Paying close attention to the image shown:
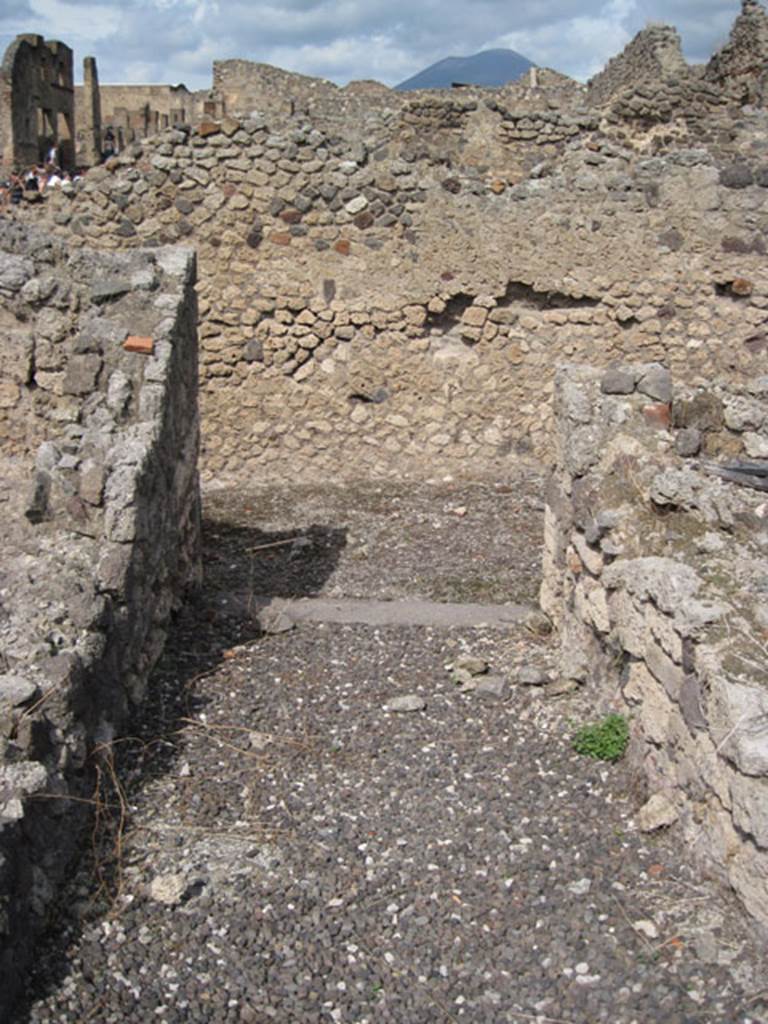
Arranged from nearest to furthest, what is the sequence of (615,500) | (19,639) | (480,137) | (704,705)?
1. (704,705)
2. (19,639)
3. (615,500)
4. (480,137)

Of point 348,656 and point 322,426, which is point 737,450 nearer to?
point 348,656

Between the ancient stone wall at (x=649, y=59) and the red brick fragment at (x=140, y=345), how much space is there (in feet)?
37.8

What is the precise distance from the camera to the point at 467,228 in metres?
8.95

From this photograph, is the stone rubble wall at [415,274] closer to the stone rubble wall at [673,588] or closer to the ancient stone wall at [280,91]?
the stone rubble wall at [673,588]

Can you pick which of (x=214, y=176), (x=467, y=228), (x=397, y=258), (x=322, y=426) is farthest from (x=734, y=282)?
(x=214, y=176)

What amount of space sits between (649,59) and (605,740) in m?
14.6

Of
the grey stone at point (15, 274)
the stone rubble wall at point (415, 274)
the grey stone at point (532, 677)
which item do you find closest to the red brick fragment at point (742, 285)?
the stone rubble wall at point (415, 274)

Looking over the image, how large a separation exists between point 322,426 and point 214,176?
224 cm

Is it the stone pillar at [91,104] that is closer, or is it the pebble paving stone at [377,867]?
the pebble paving stone at [377,867]

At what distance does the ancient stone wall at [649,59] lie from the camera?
15.9 m

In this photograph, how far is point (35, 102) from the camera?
1159 inches

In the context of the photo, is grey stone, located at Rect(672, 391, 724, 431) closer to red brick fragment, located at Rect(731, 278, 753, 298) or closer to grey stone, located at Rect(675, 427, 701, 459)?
grey stone, located at Rect(675, 427, 701, 459)

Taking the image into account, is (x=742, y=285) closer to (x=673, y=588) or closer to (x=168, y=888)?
(x=673, y=588)

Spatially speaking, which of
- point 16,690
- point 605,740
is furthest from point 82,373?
point 605,740
